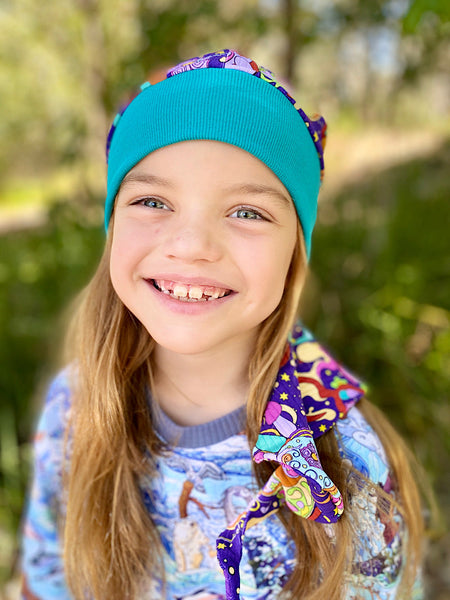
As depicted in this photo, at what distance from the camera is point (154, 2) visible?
3068 millimetres

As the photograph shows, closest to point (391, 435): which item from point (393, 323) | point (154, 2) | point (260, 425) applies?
point (260, 425)

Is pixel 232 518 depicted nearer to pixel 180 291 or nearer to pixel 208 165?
pixel 180 291

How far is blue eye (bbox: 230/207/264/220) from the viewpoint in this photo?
1.20 metres

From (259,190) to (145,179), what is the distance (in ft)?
0.86

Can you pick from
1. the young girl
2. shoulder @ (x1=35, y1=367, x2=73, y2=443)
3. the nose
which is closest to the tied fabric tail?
the young girl

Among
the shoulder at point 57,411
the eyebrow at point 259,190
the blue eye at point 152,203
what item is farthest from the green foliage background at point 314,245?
the blue eye at point 152,203

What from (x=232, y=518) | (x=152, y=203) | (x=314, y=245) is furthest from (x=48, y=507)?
(x=314, y=245)

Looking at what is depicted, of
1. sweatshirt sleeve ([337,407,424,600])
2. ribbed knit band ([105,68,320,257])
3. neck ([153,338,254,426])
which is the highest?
ribbed knit band ([105,68,320,257])

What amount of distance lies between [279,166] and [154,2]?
2408 mm

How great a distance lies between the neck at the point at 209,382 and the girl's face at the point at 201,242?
0.45ft

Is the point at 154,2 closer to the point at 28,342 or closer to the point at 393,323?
the point at 28,342

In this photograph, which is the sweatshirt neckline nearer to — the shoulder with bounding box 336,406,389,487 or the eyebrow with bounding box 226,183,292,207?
the shoulder with bounding box 336,406,389,487

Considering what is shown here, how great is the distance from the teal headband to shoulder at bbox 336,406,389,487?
1.74 ft

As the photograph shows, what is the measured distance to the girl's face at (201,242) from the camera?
1.15 meters
